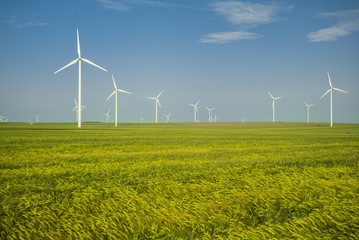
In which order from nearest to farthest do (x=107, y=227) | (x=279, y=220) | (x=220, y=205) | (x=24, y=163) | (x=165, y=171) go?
(x=107, y=227) < (x=279, y=220) < (x=220, y=205) < (x=165, y=171) < (x=24, y=163)

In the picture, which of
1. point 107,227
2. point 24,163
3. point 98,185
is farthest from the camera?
point 24,163

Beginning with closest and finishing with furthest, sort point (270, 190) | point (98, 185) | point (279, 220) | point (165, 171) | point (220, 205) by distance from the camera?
point (279, 220), point (220, 205), point (270, 190), point (98, 185), point (165, 171)

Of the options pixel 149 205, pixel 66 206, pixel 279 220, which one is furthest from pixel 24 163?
pixel 279 220

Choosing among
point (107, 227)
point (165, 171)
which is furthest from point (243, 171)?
point (107, 227)

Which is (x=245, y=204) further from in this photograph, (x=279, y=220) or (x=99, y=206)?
(x=99, y=206)

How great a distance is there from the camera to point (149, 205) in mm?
8906

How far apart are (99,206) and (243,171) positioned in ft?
28.3

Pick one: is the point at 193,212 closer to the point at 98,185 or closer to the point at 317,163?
the point at 98,185

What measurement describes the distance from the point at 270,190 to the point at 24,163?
617 inches

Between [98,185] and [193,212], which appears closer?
[193,212]

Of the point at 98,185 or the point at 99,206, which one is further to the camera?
the point at 98,185


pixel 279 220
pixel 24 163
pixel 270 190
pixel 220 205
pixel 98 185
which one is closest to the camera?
pixel 279 220

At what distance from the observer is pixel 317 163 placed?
19047 mm

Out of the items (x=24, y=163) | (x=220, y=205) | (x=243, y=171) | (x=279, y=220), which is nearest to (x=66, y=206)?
(x=220, y=205)
